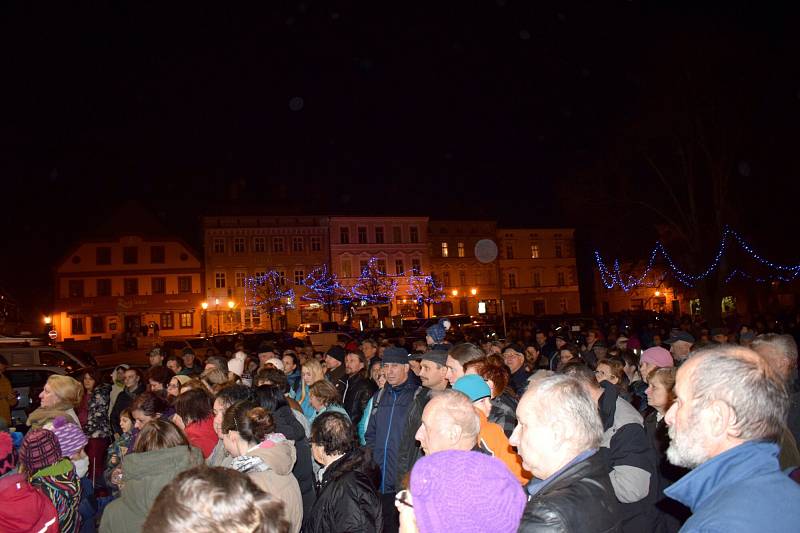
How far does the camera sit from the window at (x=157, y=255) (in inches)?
1986

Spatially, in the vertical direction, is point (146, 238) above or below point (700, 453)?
above

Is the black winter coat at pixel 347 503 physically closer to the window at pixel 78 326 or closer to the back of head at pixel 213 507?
the back of head at pixel 213 507

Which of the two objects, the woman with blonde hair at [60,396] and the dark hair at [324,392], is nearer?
the dark hair at [324,392]

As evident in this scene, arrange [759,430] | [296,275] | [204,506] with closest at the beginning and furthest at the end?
1. [204,506]
2. [759,430]
3. [296,275]

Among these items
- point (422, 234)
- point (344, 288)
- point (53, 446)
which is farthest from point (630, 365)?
point (422, 234)

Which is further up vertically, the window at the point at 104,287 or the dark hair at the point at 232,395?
the window at the point at 104,287

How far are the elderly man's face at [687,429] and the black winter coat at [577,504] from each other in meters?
0.28

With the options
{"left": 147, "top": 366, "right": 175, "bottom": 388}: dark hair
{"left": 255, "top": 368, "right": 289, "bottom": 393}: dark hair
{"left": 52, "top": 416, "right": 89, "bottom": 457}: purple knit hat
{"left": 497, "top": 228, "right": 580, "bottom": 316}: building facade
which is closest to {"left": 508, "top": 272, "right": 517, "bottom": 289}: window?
{"left": 497, "top": 228, "right": 580, "bottom": 316}: building facade

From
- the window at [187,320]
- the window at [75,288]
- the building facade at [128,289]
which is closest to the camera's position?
the building facade at [128,289]

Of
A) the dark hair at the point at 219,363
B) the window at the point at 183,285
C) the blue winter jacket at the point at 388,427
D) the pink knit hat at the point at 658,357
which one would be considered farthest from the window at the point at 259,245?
the pink knit hat at the point at 658,357

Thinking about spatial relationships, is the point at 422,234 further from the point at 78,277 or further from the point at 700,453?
the point at 700,453

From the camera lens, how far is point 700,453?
2.02 meters

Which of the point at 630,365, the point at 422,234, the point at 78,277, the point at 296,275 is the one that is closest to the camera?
the point at 630,365

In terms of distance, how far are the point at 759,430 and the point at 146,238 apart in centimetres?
5404
